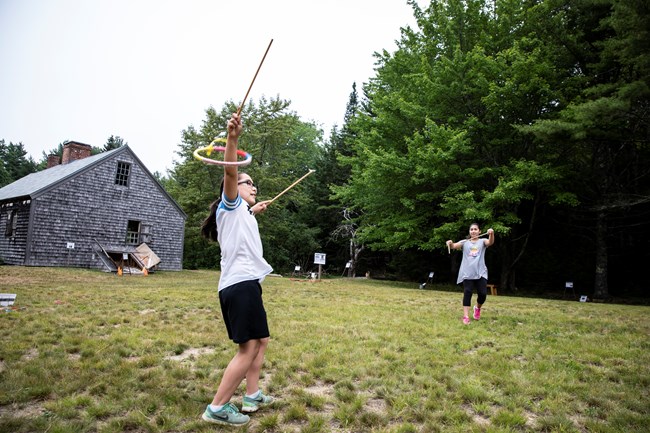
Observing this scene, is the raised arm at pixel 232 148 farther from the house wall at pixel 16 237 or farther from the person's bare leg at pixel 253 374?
the house wall at pixel 16 237

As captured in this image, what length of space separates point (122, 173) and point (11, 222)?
5631 millimetres

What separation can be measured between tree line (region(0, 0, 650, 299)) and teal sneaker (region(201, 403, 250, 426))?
13.0 meters

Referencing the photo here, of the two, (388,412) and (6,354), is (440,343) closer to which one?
(388,412)

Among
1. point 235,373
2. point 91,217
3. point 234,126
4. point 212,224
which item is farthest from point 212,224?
point 91,217

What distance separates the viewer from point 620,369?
410cm

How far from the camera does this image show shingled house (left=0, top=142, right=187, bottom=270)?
60.5 ft

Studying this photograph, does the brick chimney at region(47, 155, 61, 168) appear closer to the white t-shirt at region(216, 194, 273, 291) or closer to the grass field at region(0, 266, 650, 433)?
the grass field at region(0, 266, 650, 433)

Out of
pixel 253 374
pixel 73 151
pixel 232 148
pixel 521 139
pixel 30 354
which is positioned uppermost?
pixel 521 139

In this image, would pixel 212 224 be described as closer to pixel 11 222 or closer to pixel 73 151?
pixel 11 222

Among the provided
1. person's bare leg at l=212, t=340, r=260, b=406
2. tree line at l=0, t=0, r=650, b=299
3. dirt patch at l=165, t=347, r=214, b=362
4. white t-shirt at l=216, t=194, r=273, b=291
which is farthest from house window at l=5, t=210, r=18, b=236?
person's bare leg at l=212, t=340, r=260, b=406

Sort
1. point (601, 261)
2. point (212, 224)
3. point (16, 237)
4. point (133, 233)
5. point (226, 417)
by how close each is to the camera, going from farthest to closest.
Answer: point (133, 233) < point (16, 237) < point (601, 261) < point (212, 224) < point (226, 417)

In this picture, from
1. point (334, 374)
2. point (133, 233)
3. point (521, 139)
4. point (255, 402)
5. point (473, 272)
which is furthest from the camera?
point (133, 233)

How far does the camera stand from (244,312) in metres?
2.76

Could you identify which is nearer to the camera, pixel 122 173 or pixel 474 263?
pixel 474 263
